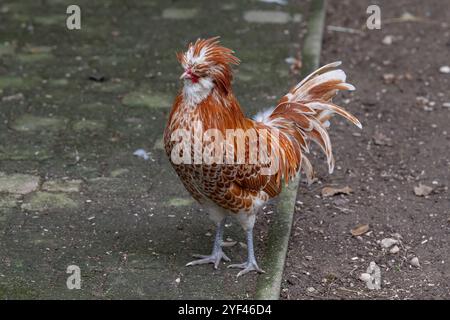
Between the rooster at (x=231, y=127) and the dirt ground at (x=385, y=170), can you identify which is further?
the dirt ground at (x=385, y=170)

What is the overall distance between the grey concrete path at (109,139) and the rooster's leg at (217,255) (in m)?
0.06

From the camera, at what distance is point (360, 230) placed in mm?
5531

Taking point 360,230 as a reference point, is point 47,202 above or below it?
above

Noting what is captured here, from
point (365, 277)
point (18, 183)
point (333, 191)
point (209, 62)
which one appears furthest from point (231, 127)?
point (18, 183)

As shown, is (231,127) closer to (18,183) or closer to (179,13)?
(18,183)

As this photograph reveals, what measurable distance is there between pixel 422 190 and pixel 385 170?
40 centimetres

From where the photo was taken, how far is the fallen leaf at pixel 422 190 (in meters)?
5.95

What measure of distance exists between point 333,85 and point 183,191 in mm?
1356

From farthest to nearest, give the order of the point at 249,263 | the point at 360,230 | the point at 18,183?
the point at 18,183 < the point at 360,230 < the point at 249,263

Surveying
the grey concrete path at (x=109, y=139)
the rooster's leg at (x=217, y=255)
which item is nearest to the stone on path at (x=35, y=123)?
the grey concrete path at (x=109, y=139)

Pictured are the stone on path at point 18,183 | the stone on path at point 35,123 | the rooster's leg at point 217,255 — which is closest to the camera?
the rooster's leg at point 217,255

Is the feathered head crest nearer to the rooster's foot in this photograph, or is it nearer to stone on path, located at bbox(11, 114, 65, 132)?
the rooster's foot

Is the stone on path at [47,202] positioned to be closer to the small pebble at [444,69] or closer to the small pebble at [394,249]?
the small pebble at [394,249]
